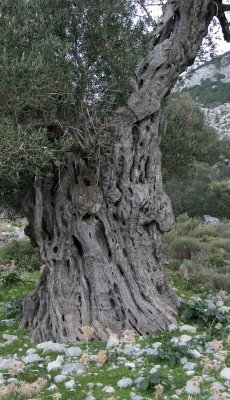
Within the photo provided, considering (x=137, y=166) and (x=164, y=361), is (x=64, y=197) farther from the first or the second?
(x=164, y=361)

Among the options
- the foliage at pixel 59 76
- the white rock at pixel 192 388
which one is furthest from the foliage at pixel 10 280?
the white rock at pixel 192 388

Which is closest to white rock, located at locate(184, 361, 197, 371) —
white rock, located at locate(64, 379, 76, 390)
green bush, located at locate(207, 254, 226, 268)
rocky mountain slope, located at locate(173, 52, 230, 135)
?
white rock, located at locate(64, 379, 76, 390)

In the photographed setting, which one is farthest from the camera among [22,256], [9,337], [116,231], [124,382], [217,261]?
[22,256]

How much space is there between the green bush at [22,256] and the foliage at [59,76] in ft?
22.9

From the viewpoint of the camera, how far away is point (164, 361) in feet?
24.0

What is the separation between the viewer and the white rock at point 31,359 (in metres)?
7.61

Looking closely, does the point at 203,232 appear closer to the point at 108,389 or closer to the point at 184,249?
the point at 184,249

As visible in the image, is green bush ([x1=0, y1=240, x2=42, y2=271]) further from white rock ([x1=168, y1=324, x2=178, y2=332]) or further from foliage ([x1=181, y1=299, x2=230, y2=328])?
white rock ([x1=168, y1=324, x2=178, y2=332])

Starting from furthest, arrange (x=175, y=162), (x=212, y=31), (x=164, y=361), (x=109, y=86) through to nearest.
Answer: (x=175, y=162) < (x=212, y=31) < (x=109, y=86) < (x=164, y=361)

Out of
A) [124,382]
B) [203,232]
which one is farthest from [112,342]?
[203,232]

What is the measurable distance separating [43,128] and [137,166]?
234 cm

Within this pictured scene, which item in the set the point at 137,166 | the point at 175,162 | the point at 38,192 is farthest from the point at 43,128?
the point at 175,162

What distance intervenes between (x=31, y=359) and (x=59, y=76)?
429 cm

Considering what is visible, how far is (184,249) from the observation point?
16.8 meters
